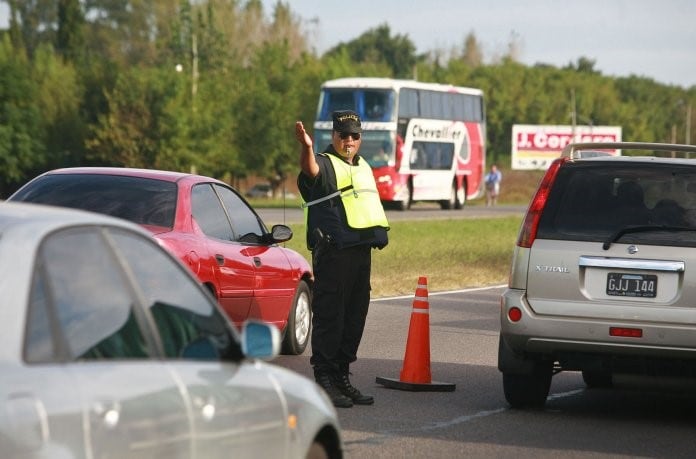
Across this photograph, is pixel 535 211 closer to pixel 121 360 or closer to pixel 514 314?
pixel 514 314

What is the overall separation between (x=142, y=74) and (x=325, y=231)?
7884 centimetres

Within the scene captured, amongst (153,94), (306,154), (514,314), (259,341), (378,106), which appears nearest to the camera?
(259,341)

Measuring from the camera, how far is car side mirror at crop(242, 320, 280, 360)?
5.53 m

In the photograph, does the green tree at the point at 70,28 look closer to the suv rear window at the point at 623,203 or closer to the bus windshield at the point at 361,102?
the bus windshield at the point at 361,102

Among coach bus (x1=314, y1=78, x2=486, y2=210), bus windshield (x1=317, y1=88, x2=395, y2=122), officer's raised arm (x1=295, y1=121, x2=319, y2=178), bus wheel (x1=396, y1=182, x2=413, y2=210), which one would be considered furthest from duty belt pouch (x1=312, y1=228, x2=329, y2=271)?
bus wheel (x1=396, y1=182, x2=413, y2=210)

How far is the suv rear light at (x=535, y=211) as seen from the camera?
34.4 feet

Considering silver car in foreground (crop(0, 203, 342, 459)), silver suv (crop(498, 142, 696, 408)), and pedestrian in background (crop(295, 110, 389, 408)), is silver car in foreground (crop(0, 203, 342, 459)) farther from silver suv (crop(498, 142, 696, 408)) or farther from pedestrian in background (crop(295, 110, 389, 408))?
pedestrian in background (crop(295, 110, 389, 408))

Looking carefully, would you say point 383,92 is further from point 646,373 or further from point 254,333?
point 254,333

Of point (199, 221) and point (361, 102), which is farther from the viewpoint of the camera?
point (361, 102)

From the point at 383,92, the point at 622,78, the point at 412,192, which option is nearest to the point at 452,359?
the point at 383,92

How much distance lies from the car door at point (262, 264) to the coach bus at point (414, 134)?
38917mm

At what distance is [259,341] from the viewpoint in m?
5.53

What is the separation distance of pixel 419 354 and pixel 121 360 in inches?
280

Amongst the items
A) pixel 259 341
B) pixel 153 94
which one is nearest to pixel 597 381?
pixel 259 341
